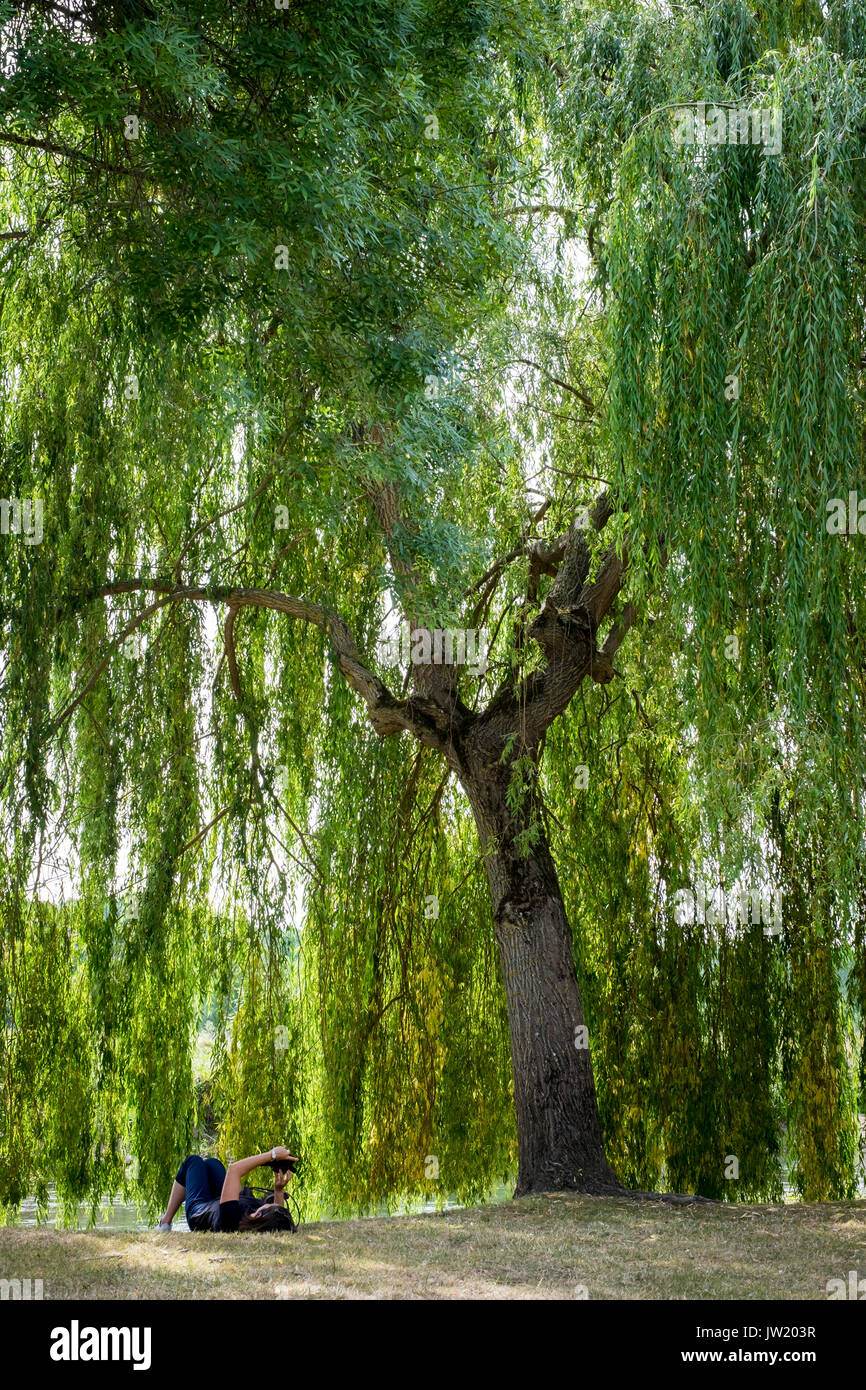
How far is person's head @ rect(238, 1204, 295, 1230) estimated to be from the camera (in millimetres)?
5145

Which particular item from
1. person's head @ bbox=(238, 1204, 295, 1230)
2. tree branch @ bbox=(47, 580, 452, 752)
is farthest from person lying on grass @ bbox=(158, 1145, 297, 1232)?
tree branch @ bbox=(47, 580, 452, 752)

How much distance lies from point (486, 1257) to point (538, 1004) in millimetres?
2059

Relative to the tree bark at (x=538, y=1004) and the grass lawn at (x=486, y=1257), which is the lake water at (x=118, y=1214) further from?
the grass lawn at (x=486, y=1257)

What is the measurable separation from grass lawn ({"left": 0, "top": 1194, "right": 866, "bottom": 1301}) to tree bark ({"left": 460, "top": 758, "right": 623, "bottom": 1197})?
0.48 meters

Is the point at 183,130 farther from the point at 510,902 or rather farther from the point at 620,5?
the point at 510,902

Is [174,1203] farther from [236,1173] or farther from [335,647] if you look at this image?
[335,647]

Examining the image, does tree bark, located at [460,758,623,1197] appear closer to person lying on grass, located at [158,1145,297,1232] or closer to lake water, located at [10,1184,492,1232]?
lake water, located at [10,1184,492,1232]

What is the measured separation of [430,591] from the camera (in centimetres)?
598

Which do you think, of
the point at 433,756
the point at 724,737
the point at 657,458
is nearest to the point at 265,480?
the point at 433,756

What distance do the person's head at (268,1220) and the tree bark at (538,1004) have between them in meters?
1.50

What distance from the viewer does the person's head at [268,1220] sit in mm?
5145

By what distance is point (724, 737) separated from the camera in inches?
182

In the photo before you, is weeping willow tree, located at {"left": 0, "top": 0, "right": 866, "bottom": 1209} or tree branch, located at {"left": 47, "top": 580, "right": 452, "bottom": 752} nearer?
weeping willow tree, located at {"left": 0, "top": 0, "right": 866, "bottom": 1209}
